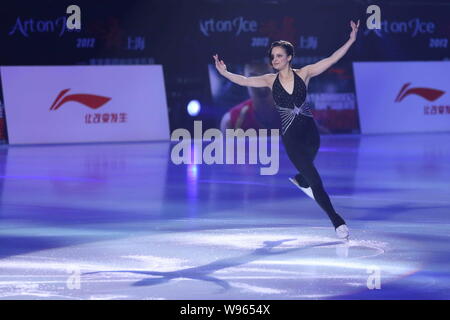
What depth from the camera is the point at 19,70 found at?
19.0 metres

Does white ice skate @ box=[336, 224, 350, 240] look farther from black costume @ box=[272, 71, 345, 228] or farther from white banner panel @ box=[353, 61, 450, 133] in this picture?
white banner panel @ box=[353, 61, 450, 133]

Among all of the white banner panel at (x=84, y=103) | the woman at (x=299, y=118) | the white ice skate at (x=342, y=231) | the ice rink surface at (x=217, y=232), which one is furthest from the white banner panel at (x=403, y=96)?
the white ice skate at (x=342, y=231)

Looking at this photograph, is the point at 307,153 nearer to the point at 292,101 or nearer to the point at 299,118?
the point at 299,118

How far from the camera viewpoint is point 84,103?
64.3 ft

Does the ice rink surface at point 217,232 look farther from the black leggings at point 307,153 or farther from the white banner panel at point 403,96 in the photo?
the white banner panel at point 403,96

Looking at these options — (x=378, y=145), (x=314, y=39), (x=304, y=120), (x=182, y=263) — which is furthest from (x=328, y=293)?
(x=314, y=39)

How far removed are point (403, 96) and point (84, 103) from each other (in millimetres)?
7274

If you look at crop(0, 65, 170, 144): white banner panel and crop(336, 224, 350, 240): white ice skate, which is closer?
crop(336, 224, 350, 240): white ice skate

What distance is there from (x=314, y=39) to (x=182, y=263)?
15431mm

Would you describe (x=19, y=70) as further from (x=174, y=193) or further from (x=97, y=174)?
(x=174, y=193)

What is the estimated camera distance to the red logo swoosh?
886 inches

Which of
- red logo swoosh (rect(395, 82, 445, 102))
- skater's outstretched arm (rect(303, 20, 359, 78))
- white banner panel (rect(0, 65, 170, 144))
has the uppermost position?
red logo swoosh (rect(395, 82, 445, 102))

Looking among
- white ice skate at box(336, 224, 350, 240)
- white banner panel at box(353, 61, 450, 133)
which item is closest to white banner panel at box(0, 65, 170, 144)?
white banner panel at box(353, 61, 450, 133)

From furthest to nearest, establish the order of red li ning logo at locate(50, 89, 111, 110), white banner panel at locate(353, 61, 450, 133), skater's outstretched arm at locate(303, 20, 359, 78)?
1. white banner panel at locate(353, 61, 450, 133)
2. red li ning logo at locate(50, 89, 111, 110)
3. skater's outstretched arm at locate(303, 20, 359, 78)
